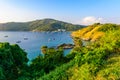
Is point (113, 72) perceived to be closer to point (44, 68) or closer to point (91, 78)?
point (91, 78)

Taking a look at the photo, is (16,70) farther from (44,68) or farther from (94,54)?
(94,54)

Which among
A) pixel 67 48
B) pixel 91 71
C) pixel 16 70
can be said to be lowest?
pixel 67 48

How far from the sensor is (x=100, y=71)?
55.8ft

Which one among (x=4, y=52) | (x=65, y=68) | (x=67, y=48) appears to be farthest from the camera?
(x=67, y=48)

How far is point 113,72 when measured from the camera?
16.1 metres

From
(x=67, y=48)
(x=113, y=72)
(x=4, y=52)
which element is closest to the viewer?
(x=113, y=72)

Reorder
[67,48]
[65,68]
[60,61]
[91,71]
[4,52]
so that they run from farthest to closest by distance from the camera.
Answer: [67,48] < [60,61] < [4,52] < [65,68] < [91,71]

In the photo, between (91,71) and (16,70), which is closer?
(91,71)

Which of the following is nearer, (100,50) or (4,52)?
(100,50)

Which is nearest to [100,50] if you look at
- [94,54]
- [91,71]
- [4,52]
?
[94,54]

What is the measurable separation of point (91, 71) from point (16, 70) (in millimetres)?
11673

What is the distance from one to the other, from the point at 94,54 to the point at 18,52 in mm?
12473

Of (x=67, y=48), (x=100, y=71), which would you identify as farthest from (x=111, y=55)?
(x=67, y=48)

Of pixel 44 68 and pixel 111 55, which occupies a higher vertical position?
pixel 111 55
